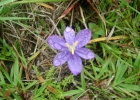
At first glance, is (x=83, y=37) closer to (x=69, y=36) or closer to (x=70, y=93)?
(x=69, y=36)

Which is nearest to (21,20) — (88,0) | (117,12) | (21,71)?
(21,71)

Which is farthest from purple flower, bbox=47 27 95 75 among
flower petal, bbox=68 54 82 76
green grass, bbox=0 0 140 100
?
green grass, bbox=0 0 140 100

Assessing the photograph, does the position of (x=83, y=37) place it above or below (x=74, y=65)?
above

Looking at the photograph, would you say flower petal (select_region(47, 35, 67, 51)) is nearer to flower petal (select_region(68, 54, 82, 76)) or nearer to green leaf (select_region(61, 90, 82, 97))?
flower petal (select_region(68, 54, 82, 76))

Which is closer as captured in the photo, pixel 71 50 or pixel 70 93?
pixel 71 50

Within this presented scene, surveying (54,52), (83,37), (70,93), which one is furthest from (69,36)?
(70,93)

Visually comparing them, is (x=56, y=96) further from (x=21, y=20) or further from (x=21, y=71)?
(x=21, y=20)

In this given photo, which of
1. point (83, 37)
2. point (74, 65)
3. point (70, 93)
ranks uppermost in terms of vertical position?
point (83, 37)
